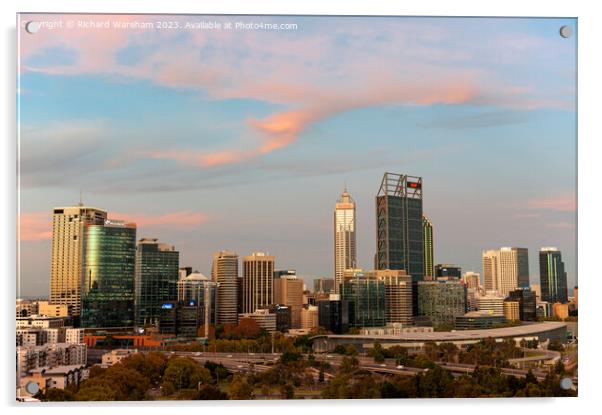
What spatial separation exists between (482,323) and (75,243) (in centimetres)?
272

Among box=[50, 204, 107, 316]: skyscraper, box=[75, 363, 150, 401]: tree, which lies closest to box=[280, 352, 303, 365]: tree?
box=[75, 363, 150, 401]: tree

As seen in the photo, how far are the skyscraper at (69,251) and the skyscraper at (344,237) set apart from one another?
1449 mm

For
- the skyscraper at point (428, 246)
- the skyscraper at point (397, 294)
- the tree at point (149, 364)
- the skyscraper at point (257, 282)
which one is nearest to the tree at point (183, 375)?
the tree at point (149, 364)

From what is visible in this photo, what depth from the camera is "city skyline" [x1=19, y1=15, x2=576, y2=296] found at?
358 cm

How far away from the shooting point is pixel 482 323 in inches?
169

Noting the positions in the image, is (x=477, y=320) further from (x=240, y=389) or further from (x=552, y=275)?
(x=240, y=389)

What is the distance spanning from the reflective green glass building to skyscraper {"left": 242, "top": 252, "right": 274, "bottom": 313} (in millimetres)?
756

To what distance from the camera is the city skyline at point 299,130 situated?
3.58 meters

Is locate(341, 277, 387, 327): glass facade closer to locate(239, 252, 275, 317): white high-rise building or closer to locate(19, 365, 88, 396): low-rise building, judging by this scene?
locate(239, 252, 275, 317): white high-rise building

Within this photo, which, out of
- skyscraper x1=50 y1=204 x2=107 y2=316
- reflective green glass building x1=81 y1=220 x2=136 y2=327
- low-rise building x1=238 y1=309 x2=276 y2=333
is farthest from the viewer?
low-rise building x1=238 y1=309 x2=276 y2=333

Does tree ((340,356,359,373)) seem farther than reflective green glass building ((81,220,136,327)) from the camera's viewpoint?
No

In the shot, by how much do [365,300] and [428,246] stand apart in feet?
2.18

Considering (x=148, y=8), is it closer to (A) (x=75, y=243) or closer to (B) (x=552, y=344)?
(A) (x=75, y=243)

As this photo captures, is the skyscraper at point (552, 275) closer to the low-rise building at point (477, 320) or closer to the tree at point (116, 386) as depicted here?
the low-rise building at point (477, 320)
